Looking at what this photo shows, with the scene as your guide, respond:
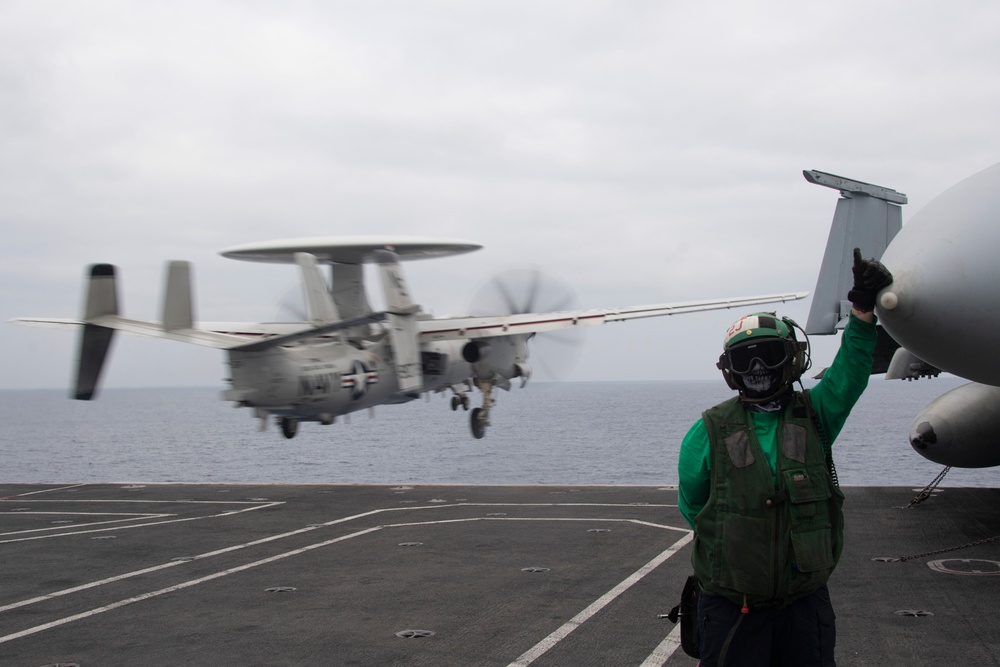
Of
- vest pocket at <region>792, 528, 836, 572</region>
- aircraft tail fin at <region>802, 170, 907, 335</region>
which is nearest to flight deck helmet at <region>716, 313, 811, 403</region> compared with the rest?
vest pocket at <region>792, 528, 836, 572</region>

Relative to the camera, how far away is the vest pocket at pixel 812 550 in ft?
11.4

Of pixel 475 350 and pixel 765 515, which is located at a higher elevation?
pixel 475 350

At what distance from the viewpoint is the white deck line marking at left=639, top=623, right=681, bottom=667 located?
6.56 meters

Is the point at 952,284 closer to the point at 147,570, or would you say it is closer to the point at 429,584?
the point at 429,584

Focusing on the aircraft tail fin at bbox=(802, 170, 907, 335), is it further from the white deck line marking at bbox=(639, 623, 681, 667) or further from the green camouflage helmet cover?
the green camouflage helmet cover

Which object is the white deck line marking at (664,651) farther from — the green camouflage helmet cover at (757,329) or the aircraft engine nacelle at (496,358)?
the aircraft engine nacelle at (496,358)

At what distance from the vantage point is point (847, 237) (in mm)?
15391

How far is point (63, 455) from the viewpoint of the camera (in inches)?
2302

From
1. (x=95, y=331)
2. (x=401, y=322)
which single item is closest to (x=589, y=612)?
(x=401, y=322)

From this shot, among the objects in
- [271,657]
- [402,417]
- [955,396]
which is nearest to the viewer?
[271,657]

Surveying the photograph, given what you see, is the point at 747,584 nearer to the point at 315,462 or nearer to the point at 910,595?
the point at 910,595

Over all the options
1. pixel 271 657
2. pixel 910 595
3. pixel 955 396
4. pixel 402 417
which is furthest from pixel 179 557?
pixel 402 417

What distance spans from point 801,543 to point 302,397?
652 inches

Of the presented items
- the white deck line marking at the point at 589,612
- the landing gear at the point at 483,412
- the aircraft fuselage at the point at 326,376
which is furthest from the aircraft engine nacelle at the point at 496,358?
the white deck line marking at the point at 589,612
